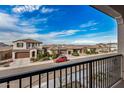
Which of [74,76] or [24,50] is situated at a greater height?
[24,50]

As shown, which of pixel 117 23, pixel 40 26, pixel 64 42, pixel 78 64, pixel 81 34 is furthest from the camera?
pixel 117 23

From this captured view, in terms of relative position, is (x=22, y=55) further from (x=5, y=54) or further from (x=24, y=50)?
(x=5, y=54)

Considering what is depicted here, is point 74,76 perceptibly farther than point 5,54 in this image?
Yes

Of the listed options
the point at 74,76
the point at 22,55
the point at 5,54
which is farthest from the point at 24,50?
the point at 74,76

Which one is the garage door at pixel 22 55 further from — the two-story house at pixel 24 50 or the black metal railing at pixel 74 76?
the black metal railing at pixel 74 76

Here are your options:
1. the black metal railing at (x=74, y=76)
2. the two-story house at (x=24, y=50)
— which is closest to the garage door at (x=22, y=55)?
the two-story house at (x=24, y=50)

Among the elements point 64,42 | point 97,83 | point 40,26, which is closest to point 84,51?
point 64,42

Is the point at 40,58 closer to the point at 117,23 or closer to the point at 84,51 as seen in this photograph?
the point at 84,51
